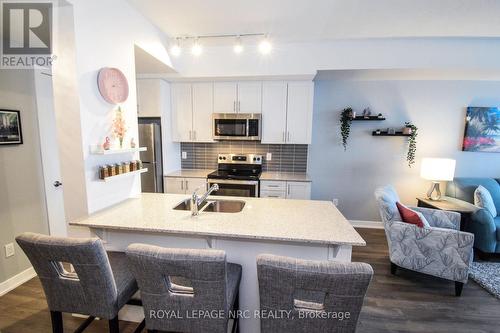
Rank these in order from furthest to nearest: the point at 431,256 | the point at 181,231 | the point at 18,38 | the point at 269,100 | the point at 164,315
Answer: the point at 269,100, the point at 431,256, the point at 18,38, the point at 181,231, the point at 164,315

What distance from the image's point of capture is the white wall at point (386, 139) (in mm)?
3473

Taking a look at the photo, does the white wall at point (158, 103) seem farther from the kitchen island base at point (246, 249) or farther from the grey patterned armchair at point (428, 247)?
the grey patterned armchair at point (428, 247)

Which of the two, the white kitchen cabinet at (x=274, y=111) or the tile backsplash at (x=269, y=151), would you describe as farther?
the tile backsplash at (x=269, y=151)

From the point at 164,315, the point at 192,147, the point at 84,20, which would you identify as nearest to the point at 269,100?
the point at 192,147

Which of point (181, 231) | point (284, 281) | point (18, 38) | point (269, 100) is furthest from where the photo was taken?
point (269, 100)

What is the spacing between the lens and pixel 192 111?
351cm

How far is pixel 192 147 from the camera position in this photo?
3.92m

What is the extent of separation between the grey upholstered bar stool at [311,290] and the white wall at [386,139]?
2877 mm

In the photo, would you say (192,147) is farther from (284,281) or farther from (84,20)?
(284,281)

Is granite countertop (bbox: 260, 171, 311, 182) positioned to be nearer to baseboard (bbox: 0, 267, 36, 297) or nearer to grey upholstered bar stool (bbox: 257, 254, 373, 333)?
grey upholstered bar stool (bbox: 257, 254, 373, 333)

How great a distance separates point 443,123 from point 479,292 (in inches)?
93.8

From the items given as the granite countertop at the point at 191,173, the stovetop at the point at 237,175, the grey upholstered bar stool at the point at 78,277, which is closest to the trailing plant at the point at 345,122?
the stovetop at the point at 237,175

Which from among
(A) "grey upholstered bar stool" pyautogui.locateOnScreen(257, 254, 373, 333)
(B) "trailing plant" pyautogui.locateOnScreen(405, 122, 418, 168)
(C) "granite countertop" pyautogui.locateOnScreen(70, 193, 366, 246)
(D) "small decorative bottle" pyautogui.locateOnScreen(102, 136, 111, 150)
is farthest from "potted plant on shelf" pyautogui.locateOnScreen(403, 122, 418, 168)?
(D) "small decorative bottle" pyautogui.locateOnScreen(102, 136, 111, 150)

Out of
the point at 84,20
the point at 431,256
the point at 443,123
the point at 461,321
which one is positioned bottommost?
the point at 461,321
